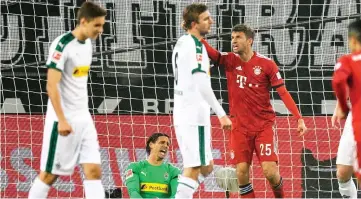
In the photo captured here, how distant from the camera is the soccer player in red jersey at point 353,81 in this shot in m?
5.41

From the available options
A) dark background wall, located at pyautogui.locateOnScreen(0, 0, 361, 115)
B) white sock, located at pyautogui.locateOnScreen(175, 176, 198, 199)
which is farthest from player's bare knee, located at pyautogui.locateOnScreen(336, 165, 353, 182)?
dark background wall, located at pyautogui.locateOnScreen(0, 0, 361, 115)

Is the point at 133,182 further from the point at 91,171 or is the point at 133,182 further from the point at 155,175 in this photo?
the point at 91,171

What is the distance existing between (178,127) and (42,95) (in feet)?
14.5

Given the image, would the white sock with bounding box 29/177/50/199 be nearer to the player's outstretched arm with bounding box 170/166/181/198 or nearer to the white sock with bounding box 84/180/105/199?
the white sock with bounding box 84/180/105/199

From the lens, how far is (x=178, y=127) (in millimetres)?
6535

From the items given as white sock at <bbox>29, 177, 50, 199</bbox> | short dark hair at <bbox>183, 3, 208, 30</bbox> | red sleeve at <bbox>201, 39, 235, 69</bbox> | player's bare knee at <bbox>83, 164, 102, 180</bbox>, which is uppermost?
short dark hair at <bbox>183, 3, 208, 30</bbox>

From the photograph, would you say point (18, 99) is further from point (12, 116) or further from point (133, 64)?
point (133, 64)

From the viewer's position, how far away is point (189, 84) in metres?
6.45

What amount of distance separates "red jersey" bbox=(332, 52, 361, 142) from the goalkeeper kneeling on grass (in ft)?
8.58

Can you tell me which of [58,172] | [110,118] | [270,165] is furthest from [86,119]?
[110,118]

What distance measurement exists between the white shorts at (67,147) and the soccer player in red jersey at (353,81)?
1.77 meters

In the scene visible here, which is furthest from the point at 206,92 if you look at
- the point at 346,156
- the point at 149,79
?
the point at 149,79

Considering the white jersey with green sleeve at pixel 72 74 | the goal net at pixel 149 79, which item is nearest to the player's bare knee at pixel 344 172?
the white jersey with green sleeve at pixel 72 74

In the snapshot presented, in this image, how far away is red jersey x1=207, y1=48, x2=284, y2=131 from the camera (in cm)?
776
